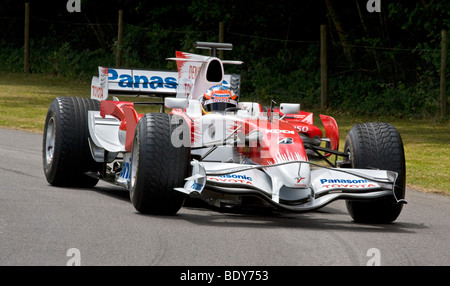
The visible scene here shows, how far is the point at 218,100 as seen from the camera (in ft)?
34.0

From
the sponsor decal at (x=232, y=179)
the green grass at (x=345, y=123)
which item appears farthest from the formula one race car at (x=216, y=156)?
the green grass at (x=345, y=123)

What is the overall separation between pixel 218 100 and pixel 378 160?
7.03ft

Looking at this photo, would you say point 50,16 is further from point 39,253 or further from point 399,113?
point 39,253

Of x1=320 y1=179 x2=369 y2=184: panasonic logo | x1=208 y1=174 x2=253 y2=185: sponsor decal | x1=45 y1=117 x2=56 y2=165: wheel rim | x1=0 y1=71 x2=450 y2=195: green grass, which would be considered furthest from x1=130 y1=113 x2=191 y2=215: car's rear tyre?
x1=0 y1=71 x2=450 y2=195: green grass

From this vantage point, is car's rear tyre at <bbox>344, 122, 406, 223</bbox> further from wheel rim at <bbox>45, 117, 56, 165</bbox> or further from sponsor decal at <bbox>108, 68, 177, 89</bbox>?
wheel rim at <bbox>45, 117, 56, 165</bbox>

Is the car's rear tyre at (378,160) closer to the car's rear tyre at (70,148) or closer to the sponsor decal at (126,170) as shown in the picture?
the sponsor decal at (126,170)

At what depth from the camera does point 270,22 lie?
29.1 meters

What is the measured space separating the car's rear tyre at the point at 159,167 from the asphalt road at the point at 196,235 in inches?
6.8

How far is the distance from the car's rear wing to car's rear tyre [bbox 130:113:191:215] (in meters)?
3.29

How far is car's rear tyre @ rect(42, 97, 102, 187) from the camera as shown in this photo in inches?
431

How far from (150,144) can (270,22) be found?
21.0 m
